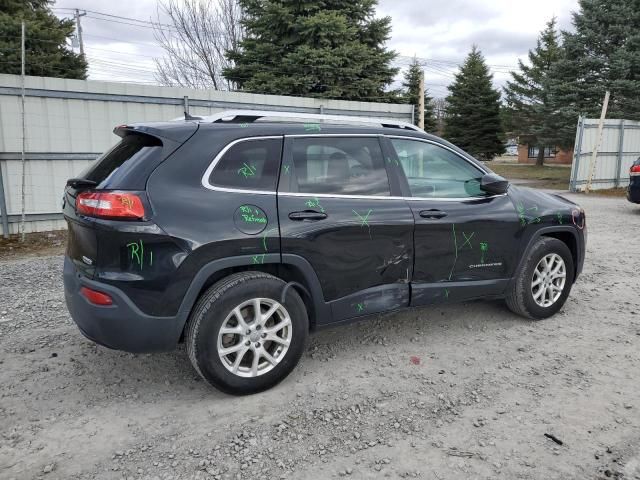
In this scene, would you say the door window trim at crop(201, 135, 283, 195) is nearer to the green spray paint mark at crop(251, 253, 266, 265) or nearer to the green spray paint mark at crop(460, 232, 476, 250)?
the green spray paint mark at crop(251, 253, 266, 265)

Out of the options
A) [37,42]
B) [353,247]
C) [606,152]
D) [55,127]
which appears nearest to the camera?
[353,247]

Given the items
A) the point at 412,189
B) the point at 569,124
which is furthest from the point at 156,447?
the point at 569,124

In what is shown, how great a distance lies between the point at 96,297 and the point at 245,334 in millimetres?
884

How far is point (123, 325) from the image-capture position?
9.16ft

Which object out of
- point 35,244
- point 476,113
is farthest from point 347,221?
point 476,113

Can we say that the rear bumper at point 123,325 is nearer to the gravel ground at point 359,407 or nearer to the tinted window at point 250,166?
the gravel ground at point 359,407

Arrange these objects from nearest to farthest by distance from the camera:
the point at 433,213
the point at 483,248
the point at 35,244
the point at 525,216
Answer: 1. the point at 433,213
2. the point at 483,248
3. the point at 525,216
4. the point at 35,244

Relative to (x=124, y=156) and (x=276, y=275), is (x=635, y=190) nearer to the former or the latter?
(x=276, y=275)

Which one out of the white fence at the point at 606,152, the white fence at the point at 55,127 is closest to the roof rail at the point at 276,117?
the white fence at the point at 55,127

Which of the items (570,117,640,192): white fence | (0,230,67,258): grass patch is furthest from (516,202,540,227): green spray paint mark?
(570,117,640,192): white fence

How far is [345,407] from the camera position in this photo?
3.00 metres

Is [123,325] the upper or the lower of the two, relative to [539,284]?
upper

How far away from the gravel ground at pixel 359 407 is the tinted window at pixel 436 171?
1.20 meters

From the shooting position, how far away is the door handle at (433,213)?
11.9 ft
